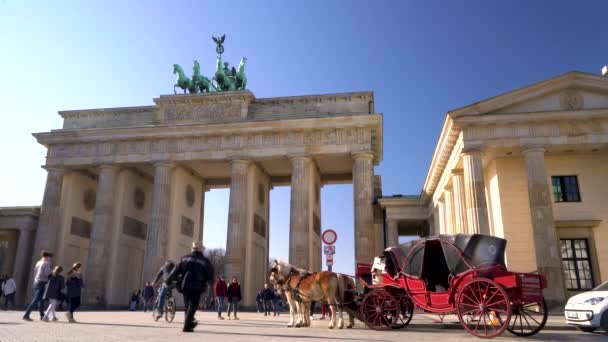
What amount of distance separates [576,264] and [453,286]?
56.0 feet

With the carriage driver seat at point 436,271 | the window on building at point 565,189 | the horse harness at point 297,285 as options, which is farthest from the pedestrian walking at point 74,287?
the window on building at point 565,189

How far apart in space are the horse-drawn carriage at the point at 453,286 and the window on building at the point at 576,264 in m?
14.4

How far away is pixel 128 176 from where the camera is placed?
→ 114 ft

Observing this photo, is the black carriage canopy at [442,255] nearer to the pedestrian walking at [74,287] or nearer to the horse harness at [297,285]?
the horse harness at [297,285]

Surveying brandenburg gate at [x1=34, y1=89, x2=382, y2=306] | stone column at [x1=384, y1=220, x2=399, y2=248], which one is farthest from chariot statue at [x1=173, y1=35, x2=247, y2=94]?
stone column at [x1=384, y1=220, x2=399, y2=248]

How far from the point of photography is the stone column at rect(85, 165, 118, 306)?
30609 mm

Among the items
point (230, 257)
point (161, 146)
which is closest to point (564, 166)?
point (230, 257)

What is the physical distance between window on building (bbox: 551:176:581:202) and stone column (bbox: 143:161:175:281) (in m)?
24.3

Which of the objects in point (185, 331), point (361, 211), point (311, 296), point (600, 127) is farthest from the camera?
point (361, 211)

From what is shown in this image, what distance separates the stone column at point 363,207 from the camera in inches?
1121

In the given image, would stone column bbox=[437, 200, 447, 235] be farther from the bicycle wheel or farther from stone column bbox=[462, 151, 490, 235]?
the bicycle wheel

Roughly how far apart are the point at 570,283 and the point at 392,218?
14.4m

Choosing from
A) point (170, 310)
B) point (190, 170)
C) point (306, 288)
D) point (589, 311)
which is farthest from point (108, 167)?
point (589, 311)

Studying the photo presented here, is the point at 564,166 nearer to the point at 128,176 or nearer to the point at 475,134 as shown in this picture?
the point at 475,134
